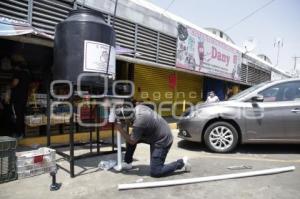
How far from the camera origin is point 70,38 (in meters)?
5.34

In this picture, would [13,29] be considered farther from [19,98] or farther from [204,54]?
[204,54]

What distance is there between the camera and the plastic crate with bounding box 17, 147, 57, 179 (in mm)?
5113

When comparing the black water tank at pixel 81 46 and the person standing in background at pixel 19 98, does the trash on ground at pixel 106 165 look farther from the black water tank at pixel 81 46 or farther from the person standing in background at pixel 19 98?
the person standing in background at pixel 19 98

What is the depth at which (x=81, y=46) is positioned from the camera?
17.3ft

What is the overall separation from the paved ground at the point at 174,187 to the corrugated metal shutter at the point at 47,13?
3.22 m

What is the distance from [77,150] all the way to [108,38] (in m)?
3.00

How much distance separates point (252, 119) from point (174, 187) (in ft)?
10.4

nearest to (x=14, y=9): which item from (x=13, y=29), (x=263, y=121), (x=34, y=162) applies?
(x=13, y=29)

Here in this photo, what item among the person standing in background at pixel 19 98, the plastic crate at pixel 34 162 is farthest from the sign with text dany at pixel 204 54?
the plastic crate at pixel 34 162

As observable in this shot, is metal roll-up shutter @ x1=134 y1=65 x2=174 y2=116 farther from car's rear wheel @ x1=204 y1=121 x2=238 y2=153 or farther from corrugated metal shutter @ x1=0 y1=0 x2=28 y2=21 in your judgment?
corrugated metal shutter @ x1=0 y1=0 x2=28 y2=21

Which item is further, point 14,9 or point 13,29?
point 14,9

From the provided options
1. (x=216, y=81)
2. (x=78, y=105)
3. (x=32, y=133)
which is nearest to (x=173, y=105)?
(x=216, y=81)

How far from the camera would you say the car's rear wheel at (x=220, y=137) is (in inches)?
295

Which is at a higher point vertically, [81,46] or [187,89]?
[81,46]
